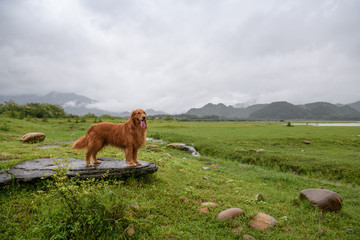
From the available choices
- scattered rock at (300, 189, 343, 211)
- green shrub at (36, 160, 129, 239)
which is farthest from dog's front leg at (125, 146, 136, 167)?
scattered rock at (300, 189, 343, 211)

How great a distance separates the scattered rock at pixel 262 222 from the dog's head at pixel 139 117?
4.40m

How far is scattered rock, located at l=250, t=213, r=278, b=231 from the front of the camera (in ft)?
15.7

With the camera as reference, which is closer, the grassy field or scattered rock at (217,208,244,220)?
the grassy field

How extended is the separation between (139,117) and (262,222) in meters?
4.81

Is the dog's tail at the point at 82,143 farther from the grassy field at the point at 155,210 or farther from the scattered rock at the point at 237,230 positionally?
the scattered rock at the point at 237,230

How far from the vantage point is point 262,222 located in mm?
4945

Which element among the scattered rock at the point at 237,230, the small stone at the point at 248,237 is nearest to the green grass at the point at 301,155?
the scattered rock at the point at 237,230

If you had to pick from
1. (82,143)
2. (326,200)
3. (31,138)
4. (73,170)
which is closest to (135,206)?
(73,170)

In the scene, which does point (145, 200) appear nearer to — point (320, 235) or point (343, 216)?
point (320, 235)

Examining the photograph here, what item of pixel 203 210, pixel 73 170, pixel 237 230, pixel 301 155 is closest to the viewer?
pixel 237 230

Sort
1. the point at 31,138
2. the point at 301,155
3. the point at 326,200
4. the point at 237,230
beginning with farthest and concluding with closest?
the point at 301,155, the point at 31,138, the point at 326,200, the point at 237,230

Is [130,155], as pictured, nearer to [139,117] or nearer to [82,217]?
[139,117]

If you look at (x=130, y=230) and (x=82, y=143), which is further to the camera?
(x=82, y=143)

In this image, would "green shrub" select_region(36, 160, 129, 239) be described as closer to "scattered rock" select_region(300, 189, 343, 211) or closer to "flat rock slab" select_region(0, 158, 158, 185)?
"flat rock slab" select_region(0, 158, 158, 185)
